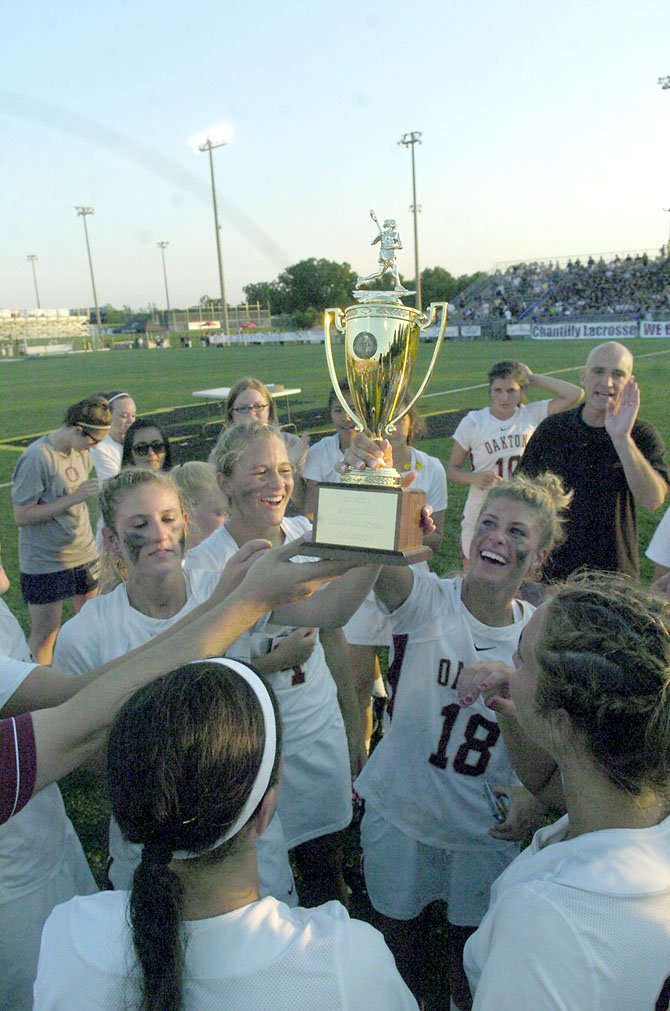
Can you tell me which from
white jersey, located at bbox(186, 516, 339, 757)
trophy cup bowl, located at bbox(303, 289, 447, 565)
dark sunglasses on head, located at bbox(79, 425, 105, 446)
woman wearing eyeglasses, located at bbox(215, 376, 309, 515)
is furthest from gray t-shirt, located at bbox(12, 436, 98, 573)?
white jersey, located at bbox(186, 516, 339, 757)

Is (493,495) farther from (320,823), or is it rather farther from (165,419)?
(165,419)

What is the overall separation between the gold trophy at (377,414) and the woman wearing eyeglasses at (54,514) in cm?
245

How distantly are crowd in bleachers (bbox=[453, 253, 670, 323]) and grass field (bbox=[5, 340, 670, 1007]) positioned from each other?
8.97 metres

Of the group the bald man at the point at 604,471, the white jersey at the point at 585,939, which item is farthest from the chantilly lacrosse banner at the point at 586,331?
the white jersey at the point at 585,939

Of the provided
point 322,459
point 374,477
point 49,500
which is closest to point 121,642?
point 374,477

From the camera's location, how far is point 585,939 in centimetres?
109

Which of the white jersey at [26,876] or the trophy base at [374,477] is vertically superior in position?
the trophy base at [374,477]

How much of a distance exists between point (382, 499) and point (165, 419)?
14.7 meters

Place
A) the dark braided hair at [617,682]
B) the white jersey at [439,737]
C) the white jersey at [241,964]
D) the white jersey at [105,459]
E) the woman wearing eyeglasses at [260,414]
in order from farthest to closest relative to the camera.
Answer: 1. the white jersey at [105,459]
2. the woman wearing eyeglasses at [260,414]
3. the white jersey at [439,737]
4. the dark braided hair at [617,682]
5. the white jersey at [241,964]

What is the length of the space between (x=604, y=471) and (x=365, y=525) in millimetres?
2247

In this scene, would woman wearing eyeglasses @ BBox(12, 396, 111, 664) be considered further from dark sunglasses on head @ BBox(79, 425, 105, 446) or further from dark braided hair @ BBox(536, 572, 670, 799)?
dark braided hair @ BBox(536, 572, 670, 799)

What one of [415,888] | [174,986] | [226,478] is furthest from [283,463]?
[174,986]

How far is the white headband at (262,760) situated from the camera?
1.12 metres

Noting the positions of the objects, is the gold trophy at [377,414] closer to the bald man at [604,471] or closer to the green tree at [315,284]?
the bald man at [604,471]
